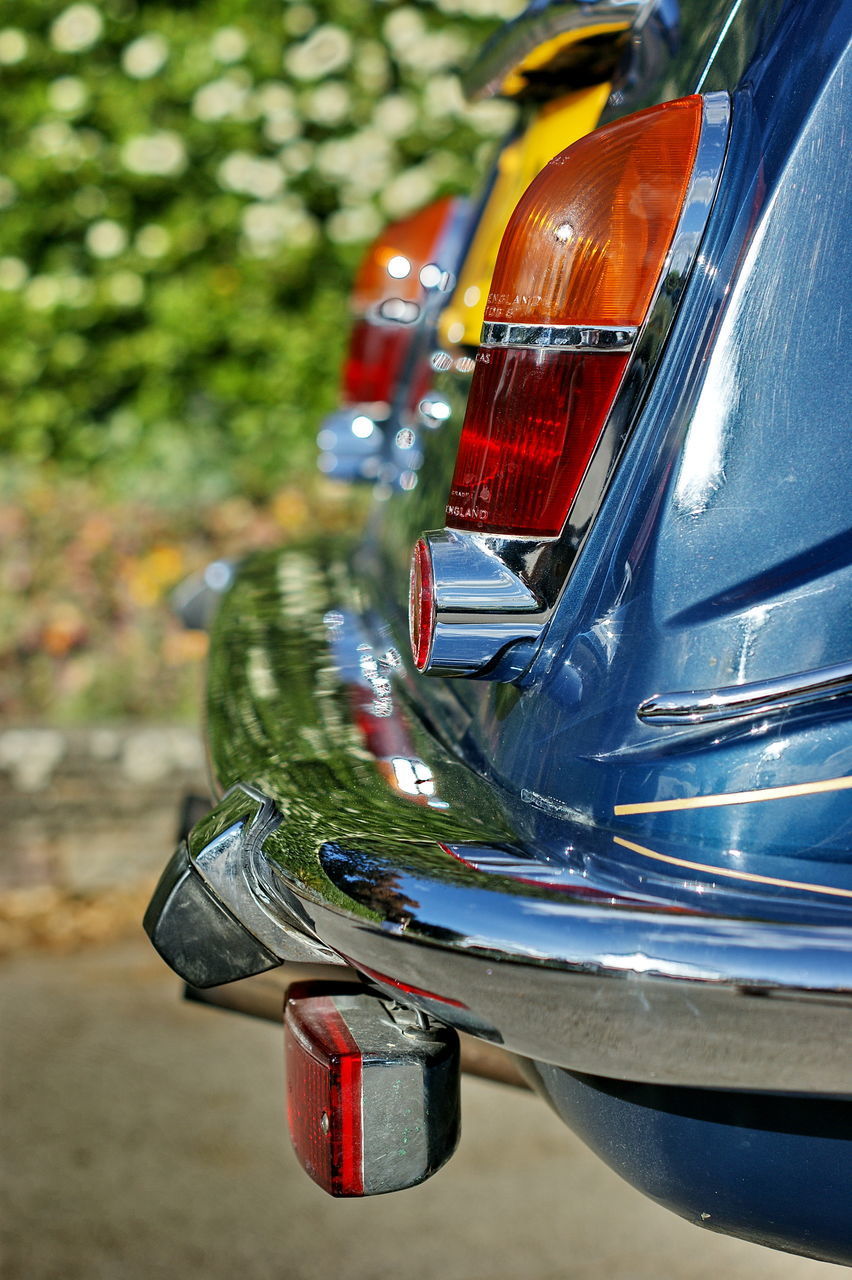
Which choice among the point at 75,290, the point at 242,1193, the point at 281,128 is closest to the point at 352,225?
the point at 281,128

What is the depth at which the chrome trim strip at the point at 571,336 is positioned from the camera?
117 cm

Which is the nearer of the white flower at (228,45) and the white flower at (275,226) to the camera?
the white flower at (228,45)

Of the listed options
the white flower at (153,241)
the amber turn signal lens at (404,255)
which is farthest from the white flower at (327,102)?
the amber turn signal lens at (404,255)

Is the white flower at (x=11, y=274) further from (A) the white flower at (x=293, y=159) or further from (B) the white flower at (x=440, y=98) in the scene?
(B) the white flower at (x=440, y=98)

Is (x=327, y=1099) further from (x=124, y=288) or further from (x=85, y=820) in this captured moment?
(x=124, y=288)

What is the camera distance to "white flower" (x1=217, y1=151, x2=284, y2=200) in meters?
4.64

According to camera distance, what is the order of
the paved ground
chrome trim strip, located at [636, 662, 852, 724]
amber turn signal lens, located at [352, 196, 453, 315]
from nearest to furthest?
chrome trim strip, located at [636, 662, 852, 724]
the paved ground
amber turn signal lens, located at [352, 196, 453, 315]

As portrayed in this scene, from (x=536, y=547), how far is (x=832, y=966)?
0.46m

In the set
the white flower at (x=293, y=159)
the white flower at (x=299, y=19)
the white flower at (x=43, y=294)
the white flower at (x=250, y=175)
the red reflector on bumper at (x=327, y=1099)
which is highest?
the white flower at (x=299, y=19)

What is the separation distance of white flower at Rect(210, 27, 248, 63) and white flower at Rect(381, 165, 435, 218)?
0.71 meters

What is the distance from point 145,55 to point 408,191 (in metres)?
1.04

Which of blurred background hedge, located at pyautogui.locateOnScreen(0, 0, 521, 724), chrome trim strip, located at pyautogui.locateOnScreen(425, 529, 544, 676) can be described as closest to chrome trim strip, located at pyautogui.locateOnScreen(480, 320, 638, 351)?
chrome trim strip, located at pyautogui.locateOnScreen(425, 529, 544, 676)

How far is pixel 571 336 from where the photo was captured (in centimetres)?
118

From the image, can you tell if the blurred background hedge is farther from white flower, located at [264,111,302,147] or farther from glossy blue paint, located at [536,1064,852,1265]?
glossy blue paint, located at [536,1064,852,1265]
